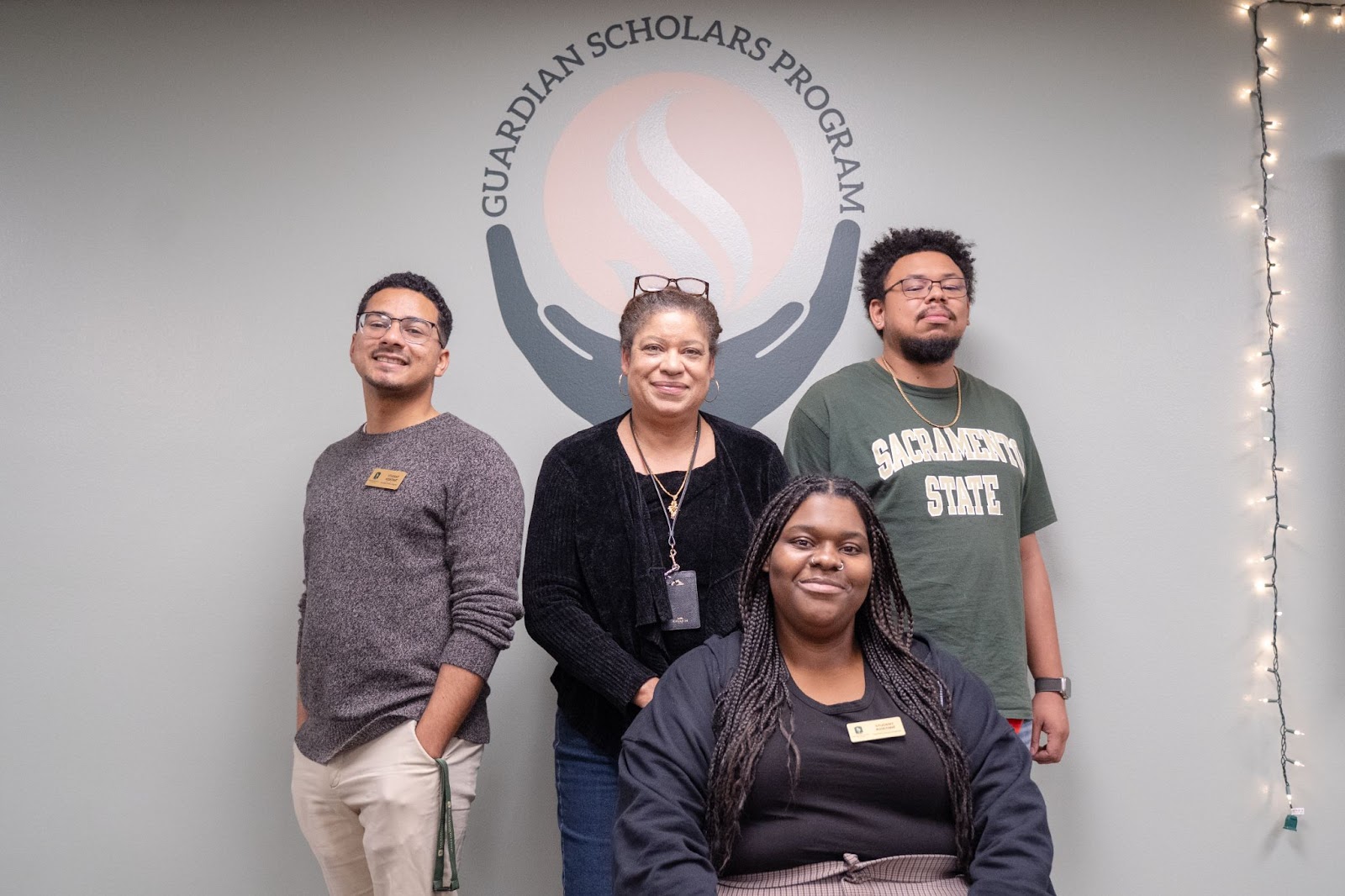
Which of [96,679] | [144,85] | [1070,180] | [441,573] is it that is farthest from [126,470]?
[1070,180]

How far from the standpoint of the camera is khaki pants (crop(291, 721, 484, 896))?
2.00 meters

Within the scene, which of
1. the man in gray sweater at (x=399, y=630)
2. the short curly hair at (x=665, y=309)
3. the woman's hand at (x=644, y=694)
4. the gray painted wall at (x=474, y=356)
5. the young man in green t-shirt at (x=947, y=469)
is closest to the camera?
the woman's hand at (x=644, y=694)

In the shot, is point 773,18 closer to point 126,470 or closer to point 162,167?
point 162,167

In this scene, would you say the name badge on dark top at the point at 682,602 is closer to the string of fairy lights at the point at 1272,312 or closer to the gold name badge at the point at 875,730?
the gold name badge at the point at 875,730

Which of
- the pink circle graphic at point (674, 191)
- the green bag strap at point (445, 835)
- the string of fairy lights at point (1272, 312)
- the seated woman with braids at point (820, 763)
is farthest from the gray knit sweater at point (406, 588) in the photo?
the string of fairy lights at point (1272, 312)

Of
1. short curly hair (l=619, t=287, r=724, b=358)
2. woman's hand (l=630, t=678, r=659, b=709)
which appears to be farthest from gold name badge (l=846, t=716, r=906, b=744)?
short curly hair (l=619, t=287, r=724, b=358)

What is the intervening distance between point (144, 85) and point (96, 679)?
1645 mm

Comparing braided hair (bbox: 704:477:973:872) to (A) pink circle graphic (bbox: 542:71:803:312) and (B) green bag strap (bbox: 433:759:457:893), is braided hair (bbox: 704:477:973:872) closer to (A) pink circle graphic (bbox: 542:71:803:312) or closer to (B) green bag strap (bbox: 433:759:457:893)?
(B) green bag strap (bbox: 433:759:457:893)

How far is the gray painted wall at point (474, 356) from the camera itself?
9.30ft

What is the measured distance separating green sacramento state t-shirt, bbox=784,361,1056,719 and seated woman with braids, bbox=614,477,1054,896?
0.46 metres

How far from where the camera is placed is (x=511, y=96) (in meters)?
2.92

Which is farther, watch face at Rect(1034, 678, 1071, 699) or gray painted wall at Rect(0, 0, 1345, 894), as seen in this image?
gray painted wall at Rect(0, 0, 1345, 894)

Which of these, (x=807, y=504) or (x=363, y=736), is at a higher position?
(x=807, y=504)

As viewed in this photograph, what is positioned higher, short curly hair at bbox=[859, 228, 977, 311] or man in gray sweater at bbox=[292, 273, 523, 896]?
short curly hair at bbox=[859, 228, 977, 311]
